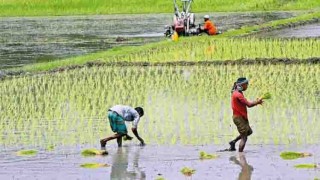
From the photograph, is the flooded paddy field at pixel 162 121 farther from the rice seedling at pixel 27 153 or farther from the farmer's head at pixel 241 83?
the farmer's head at pixel 241 83

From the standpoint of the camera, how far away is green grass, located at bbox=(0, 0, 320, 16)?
46375 millimetres

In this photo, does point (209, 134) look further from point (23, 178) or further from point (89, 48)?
point (89, 48)

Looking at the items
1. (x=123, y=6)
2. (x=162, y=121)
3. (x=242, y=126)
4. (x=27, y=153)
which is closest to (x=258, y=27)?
(x=162, y=121)

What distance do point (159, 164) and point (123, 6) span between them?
39.4 metres

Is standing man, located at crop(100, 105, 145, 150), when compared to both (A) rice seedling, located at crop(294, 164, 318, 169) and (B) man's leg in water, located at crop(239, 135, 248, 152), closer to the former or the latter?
(B) man's leg in water, located at crop(239, 135, 248, 152)

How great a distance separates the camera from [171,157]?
10.2 m

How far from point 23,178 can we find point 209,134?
309 centimetres

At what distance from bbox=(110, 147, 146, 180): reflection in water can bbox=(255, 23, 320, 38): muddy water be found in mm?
14885

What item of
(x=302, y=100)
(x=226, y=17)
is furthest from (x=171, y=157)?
(x=226, y=17)

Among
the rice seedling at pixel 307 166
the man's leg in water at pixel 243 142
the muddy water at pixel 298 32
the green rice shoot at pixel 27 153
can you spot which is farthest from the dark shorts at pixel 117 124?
the muddy water at pixel 298 32

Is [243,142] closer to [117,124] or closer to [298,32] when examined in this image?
[117,124]

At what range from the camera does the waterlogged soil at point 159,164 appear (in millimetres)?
9188

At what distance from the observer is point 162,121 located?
12609 mm

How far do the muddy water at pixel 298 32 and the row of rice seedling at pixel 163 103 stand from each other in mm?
7743
